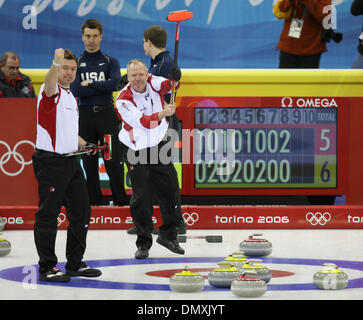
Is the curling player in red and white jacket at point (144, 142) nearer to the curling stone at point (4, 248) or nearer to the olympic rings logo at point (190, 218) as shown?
the curling stone at point (4, 248)

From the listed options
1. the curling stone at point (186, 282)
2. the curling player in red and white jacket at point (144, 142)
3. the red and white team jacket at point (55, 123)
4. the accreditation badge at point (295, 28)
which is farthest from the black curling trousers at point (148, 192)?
the accreditation badge at point (295, 28)

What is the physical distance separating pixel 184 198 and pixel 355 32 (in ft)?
13.7

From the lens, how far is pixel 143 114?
7594 millimetres

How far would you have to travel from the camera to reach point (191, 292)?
5793 mm

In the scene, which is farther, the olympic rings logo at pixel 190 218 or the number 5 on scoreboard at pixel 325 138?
the number 5 on scoreboard at pixel 325 138

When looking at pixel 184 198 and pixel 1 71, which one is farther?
pixel 184 198

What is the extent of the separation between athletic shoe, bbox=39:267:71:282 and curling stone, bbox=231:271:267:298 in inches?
53.8

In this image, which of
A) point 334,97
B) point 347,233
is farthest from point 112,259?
point 334,97

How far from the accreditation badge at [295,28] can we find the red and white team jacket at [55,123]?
18.6ft

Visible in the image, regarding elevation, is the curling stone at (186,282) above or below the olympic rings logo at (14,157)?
below

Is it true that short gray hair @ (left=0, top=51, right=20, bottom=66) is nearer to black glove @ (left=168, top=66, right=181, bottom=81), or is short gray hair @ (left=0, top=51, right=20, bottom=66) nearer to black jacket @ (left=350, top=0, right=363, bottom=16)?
black glove @ (left=168, top=66, right=181, bottom=81)

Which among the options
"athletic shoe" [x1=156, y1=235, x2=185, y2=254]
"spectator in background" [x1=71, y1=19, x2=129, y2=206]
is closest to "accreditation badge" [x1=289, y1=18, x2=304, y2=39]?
"spectator in background" [x1=71, y1=19, x2=129, y2=206]

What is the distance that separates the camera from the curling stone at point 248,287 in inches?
217
